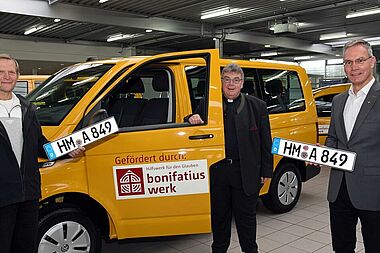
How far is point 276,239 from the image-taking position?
153 inches

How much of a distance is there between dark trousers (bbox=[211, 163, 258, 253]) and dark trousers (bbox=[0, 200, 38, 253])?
4.36 feet

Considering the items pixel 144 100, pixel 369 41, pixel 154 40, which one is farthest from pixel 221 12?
pixel 369 41

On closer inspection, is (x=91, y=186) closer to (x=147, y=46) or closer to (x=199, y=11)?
(x=199, y=11)

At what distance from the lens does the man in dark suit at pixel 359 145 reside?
2.22 meters

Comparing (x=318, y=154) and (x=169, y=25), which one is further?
(x=169, y=25)

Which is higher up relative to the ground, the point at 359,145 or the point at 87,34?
the point at 87,34

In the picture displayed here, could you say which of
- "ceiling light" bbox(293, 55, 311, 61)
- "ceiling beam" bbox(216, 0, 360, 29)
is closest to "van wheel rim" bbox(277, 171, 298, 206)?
"ceiling beam" bbox(216, 0, 360, 29)

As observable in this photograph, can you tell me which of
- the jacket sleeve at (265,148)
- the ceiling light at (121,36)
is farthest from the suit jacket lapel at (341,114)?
the ceiling light at (121,36)

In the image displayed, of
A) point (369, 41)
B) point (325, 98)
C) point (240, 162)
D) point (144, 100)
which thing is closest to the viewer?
point (240, 162)

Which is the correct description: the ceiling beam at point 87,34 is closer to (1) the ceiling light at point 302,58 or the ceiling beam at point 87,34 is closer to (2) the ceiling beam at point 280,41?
(2) the ceiling beam at point 280,41

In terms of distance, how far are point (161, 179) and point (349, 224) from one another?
54.7 inches

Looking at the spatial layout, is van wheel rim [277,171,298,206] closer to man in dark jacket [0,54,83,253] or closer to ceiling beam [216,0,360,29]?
man in dark jacket [0,54,83,253]

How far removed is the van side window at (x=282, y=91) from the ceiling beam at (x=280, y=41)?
378 inches

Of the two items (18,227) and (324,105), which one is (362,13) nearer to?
(324,105)
